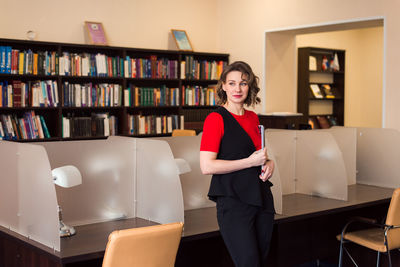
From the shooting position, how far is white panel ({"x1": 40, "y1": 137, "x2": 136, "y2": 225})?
3008 mm

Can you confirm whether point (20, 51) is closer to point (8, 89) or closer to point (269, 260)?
point (8, 89)

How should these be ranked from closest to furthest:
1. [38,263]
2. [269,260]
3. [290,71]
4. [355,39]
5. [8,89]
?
1. [38,263]
2. [269,260]
3. [8,89]
4. [290,71]
5. [355,39]

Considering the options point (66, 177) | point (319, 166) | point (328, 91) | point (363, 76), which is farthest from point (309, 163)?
point (363, 76)

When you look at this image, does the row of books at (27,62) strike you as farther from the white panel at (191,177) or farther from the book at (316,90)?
the book at (316,90)

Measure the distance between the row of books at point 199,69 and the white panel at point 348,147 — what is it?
11.0ft

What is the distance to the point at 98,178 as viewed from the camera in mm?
3100

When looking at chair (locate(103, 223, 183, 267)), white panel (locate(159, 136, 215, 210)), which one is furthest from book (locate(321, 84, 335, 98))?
chair (locate(103, 223, 183, 267))

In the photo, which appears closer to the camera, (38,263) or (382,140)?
(38,263)

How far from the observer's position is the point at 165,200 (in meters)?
2.95

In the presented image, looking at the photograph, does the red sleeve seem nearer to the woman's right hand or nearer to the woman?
the woman

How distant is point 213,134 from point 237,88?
23 centimetres

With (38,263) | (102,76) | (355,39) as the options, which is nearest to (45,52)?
(102,76)

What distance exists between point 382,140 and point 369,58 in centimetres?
537

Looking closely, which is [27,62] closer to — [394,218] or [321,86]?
[394,218]
